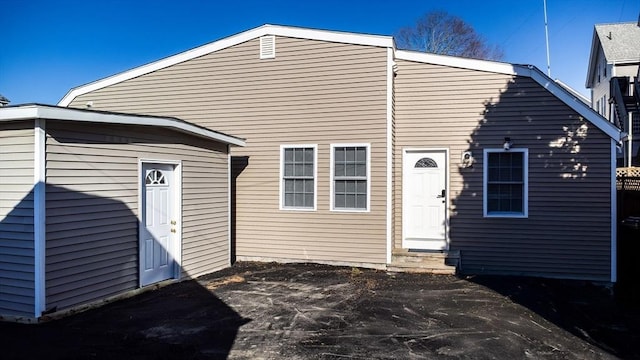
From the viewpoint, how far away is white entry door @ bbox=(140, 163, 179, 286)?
6.74 metres

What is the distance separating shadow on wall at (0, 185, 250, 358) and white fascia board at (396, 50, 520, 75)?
6.06 metres

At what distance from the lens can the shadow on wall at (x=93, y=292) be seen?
178 inches

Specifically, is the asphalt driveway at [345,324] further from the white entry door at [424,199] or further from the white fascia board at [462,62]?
the white fascia board at [462,62]

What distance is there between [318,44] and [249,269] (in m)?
4.89

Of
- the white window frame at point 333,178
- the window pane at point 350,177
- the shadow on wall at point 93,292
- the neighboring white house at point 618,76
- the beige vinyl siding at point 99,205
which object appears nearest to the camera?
the shadow on wall at point 93,292

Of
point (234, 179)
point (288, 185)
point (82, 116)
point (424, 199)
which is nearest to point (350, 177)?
point (288, 185)

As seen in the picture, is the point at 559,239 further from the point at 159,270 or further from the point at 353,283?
the point at 159,270

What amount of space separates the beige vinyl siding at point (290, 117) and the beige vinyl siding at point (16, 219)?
15.1 ft

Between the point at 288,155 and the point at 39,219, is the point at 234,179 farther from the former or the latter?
the point at 39,219

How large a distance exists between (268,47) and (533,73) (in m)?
5.43

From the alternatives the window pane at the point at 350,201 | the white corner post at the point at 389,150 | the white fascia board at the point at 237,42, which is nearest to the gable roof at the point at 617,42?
the white corner post at the point at 389,150

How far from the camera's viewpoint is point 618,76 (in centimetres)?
2000

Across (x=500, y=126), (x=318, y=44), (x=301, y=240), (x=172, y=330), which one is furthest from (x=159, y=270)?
(x=500, y=126)

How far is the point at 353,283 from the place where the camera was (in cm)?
732
